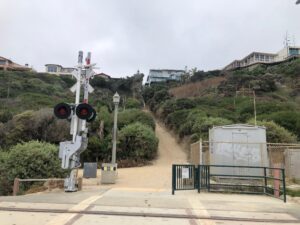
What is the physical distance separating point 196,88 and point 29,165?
6024 cm

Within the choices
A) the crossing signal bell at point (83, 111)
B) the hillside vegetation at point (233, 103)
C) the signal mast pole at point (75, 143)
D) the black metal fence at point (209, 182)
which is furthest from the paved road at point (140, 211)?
the hillside vegetation at point (233, 103)

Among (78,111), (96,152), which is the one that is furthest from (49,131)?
(78,111)

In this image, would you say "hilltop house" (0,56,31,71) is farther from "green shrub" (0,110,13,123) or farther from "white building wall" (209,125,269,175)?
"white building wall" (209,125,269,175)

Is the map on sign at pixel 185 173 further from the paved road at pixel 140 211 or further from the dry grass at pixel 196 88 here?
the dry grass at pixel 196 88

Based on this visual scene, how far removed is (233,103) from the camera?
173 feet

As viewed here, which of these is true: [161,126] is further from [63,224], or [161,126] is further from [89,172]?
[63,224]

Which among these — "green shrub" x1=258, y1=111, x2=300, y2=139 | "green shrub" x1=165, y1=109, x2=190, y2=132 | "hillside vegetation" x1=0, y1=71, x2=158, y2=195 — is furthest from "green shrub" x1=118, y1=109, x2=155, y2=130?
"green shrub" x1=258, y1=111, x2=300, y2=139

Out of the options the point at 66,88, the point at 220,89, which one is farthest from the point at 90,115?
the point at 66,88

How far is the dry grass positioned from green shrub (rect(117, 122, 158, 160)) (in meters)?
38.4

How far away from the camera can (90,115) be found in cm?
1224

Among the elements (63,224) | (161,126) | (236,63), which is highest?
(236,63)

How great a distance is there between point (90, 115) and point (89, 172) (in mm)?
9050

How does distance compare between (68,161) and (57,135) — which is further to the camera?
(57,135)

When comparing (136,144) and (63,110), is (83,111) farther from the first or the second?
(136,144)
